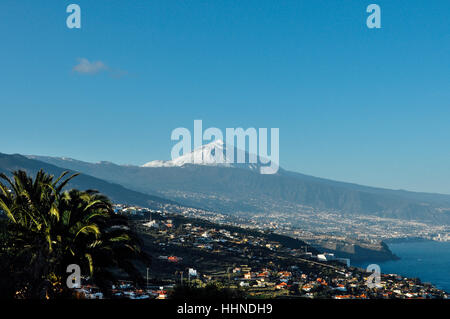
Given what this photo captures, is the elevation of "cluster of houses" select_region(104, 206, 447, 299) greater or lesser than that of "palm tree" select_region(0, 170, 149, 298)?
lesser

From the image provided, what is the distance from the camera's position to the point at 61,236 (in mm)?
14820

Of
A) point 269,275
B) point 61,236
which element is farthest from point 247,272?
point 61,236

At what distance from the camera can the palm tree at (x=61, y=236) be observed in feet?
47.6

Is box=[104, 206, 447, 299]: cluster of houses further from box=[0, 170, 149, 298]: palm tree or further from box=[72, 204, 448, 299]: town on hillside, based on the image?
box=[0, 170, 149, 298]: palm tree

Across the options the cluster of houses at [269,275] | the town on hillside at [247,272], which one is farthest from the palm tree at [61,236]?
the cluster of houses at [269,275]

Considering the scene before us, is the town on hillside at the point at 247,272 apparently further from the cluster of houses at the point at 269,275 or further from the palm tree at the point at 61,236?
the palm tree at the point at 61,236

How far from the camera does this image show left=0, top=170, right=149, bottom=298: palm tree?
14.5m

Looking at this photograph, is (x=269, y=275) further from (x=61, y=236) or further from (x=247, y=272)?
(x=61, y=236)

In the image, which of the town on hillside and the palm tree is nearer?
the palm tree

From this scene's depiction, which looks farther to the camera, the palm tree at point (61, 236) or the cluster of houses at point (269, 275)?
the cluster of houses at point (269, 275)

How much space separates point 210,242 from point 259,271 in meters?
28.9

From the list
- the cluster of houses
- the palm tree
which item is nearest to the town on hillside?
the cluster of houses
